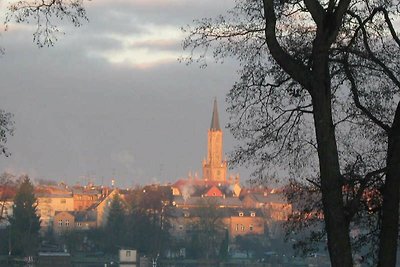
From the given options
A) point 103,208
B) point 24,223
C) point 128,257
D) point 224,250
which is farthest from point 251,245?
point 24,223

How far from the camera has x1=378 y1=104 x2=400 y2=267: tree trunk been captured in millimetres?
9781

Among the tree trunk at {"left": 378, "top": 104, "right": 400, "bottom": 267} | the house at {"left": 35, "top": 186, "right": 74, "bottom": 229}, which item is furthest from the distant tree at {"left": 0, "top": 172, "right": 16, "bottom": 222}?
the tree trunk at {"left": 378, "top": 104, "right": 400, "bottom": 267}

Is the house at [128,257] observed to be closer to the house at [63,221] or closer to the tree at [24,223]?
the tree at [24,223]

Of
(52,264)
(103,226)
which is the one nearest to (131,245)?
(103,226)

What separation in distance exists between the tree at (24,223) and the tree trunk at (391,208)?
84.8 meters

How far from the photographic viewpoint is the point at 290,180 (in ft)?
38.6

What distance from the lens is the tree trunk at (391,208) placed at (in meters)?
9.78

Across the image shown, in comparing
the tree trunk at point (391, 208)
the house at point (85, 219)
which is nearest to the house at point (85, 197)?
the house at point (85, 219)

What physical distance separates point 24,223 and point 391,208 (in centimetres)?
8910

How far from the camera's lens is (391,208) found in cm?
985

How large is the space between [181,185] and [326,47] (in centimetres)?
17450

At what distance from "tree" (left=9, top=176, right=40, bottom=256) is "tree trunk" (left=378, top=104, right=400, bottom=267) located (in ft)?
278

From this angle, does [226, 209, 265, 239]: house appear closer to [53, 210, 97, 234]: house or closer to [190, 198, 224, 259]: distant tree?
[190, 198, 224, 259]: distant tree

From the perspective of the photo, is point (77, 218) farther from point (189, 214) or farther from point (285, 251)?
point (285, 251)
